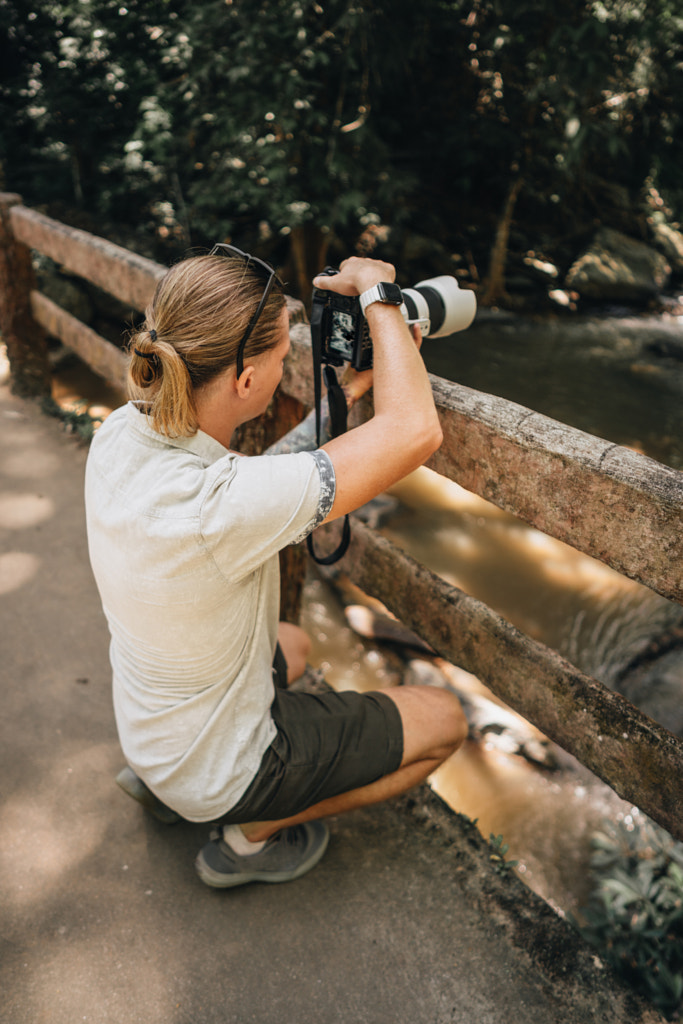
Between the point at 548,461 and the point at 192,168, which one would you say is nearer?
the point at 548,461

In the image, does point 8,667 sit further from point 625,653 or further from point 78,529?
point 625,653

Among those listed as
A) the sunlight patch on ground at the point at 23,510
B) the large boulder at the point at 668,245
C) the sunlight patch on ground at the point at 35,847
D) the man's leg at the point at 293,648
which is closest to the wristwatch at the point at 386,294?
the man's leg at the point at 293,648

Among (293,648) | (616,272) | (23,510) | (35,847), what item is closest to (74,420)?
(23,510)

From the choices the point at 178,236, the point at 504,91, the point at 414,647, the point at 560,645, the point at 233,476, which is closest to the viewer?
the point at 233,476

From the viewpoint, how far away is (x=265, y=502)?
99cm

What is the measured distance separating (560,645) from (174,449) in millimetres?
2629

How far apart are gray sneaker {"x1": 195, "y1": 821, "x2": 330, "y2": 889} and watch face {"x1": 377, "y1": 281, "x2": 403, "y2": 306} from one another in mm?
1097

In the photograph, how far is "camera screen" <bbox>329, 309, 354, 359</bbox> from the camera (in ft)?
4.04

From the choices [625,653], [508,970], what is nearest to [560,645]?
[625,653]

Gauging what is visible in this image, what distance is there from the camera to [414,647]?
9.74 feet

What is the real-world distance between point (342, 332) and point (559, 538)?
55cm

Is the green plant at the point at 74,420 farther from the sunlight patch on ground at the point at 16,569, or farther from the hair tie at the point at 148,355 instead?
the hair tie at the point at 148,355

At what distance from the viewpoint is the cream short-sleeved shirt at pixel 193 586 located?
1.01 meters

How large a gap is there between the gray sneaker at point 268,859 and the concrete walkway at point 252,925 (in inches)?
1.6
